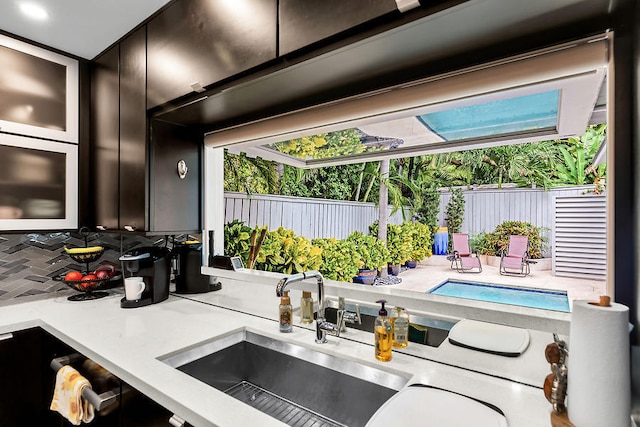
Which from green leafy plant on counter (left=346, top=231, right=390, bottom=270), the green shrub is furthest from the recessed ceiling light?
the green shrub

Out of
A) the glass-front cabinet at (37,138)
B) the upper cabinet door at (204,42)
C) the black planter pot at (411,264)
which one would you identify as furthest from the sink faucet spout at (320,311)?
the black planter pot at (411,264)

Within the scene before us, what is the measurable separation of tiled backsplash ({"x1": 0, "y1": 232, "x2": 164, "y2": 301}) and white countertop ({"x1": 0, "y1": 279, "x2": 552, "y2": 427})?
18 cm

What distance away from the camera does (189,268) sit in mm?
1833

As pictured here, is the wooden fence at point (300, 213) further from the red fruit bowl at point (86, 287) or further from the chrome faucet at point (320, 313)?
the chrome faucet at point (320, 313)

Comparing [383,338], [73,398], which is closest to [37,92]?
[73,398]

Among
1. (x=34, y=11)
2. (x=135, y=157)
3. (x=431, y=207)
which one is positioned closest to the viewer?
(x=34, y=11)

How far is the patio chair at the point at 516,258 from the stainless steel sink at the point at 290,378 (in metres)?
1.21

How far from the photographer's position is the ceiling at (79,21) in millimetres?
1415

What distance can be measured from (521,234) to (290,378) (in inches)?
57.8

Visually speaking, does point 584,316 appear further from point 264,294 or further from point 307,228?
point 307,228

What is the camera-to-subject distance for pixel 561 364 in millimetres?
709

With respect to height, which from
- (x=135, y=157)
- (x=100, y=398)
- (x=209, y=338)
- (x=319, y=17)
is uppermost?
(x=319, y=17)

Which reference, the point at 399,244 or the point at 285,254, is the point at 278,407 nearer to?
the point at 285,254

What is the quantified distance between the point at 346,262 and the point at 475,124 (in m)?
2.07
